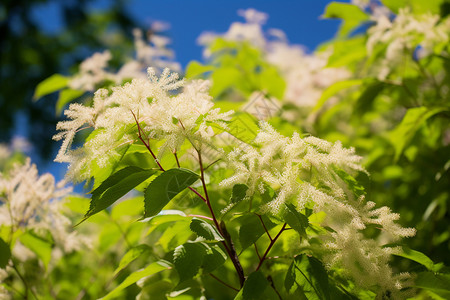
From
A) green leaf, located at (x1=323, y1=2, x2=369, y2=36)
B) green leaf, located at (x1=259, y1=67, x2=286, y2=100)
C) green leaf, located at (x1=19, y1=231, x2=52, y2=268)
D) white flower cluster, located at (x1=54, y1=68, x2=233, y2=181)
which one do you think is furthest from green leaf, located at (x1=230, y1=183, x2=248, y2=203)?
green leaf, located at (x1=259, y1=67, x2=286, y2=100)

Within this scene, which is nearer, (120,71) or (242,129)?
Answer: (242,129)

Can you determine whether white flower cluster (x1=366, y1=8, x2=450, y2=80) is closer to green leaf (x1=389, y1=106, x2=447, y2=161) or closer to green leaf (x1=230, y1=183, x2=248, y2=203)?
green leaf (x1=389, y1=106, x2=447, y2=161)

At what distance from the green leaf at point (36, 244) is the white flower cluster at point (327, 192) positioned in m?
0.83

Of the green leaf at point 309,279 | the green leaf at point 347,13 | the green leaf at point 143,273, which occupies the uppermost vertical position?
the green leaf at point 347,13

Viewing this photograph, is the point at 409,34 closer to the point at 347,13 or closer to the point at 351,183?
the point at 347,13

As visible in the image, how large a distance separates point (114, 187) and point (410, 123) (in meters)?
1.21

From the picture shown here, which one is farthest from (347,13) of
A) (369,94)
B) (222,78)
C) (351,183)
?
(351,183)

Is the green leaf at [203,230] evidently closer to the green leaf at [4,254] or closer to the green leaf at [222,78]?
the green leaf at [4,254]

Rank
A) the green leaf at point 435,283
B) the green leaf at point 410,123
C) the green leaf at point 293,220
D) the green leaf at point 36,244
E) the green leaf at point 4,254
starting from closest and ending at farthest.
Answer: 1. the green leaf at point 293,220
2. the green leaf at point 435,283
3. the green leaf at point 4,254
4. the green leaf at point 36,244
5. the green leaf at point 410,123

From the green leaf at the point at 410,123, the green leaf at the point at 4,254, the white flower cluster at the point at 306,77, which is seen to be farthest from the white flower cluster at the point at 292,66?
the green leaf at the point at 4,254

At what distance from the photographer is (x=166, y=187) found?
27.0 inches

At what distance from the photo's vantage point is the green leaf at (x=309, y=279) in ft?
2.29

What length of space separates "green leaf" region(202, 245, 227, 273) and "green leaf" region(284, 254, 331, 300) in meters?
0.14

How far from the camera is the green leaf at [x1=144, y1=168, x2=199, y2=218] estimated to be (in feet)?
2.21
